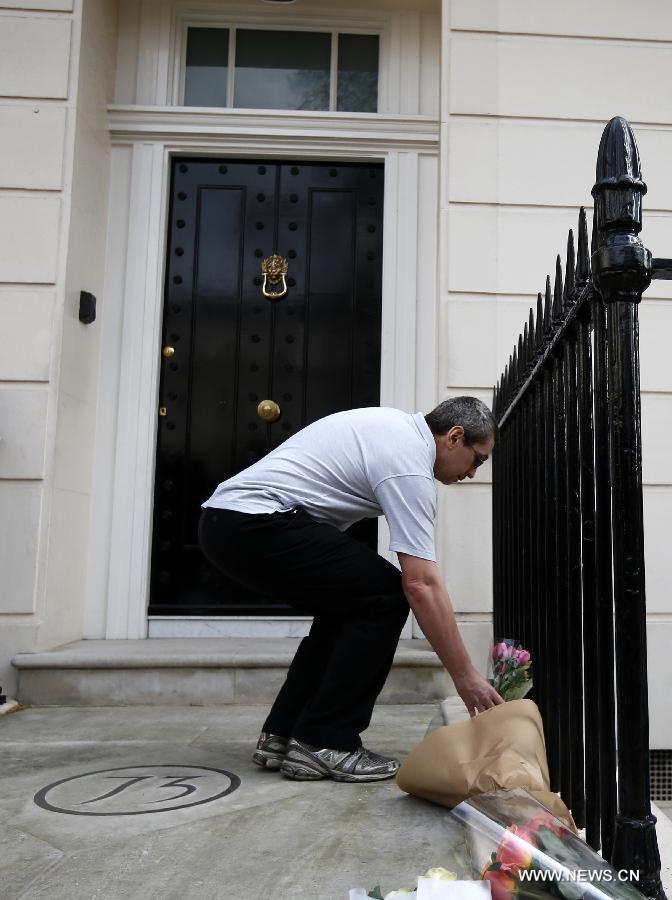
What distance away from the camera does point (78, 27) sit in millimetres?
4172

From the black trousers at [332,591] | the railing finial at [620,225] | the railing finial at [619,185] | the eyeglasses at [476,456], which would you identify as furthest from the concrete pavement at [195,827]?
the railing finial at [619,185]

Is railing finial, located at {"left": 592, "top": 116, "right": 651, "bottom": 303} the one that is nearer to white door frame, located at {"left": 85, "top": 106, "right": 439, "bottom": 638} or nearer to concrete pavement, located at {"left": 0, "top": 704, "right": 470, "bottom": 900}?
concrete pavement, located at {"left": 0, "top": 704, "right": 470, "bottom": 900}

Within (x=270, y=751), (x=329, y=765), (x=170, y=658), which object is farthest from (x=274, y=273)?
(x=329, y=765)

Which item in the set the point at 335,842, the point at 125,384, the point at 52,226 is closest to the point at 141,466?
the point at 125,384

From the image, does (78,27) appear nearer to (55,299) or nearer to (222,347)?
(55,299)

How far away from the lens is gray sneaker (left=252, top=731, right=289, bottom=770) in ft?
8.20

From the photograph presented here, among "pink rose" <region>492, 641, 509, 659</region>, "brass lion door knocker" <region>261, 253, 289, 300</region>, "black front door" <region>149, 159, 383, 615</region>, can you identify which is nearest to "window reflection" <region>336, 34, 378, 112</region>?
"black front door" <region>149, 159, 383, 615</region>

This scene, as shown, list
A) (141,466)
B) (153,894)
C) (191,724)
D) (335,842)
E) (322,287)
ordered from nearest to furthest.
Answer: (153,894)
(335,842)
(191,724)
(141,466)
(322,287)

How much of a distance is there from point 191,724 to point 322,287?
2602 mm

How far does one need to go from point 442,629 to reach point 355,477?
21.5 inches

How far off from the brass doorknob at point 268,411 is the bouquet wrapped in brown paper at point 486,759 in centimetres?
266

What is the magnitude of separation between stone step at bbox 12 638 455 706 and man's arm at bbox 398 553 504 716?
1.44 meters

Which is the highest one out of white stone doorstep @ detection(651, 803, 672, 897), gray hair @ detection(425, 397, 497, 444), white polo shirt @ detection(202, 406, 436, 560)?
gray hair @ detection(425, 397, 497, 444)

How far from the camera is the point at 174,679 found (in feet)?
11.8
